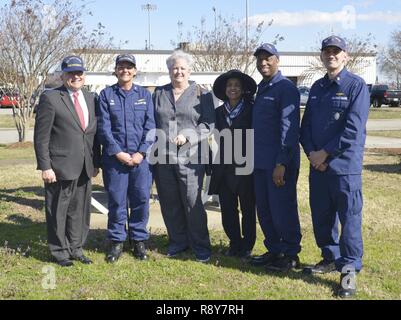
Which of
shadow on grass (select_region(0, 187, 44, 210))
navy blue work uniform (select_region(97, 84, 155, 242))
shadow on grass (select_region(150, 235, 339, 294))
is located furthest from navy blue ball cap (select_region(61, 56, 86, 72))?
shadow on grass (select_region(0, 187, 44, 210))

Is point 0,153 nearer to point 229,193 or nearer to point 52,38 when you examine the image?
point 52,38

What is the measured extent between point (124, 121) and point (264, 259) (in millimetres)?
1869

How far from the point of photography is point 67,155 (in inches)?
200

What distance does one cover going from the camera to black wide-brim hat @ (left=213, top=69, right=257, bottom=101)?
17.1ft

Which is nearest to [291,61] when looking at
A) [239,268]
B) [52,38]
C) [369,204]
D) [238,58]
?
[238,58]

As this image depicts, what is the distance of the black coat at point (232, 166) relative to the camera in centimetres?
519

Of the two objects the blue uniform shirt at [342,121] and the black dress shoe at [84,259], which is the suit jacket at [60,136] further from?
the blue uniform shirt at [342,121]

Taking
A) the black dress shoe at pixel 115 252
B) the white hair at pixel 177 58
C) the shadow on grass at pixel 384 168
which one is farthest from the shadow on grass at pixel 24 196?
the shadow on grass at pixel 384 168

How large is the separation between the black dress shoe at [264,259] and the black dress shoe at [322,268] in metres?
0.33

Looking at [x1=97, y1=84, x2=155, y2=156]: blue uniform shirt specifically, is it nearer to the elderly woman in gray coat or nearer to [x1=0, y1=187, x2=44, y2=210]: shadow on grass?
the elderly woman in gray coat

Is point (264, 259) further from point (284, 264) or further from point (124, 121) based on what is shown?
point (124, 121)

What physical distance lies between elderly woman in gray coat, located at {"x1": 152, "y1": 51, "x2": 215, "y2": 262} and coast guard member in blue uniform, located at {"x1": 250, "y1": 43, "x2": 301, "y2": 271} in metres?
0.58

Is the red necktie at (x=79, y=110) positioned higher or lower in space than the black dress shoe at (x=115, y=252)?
higher
